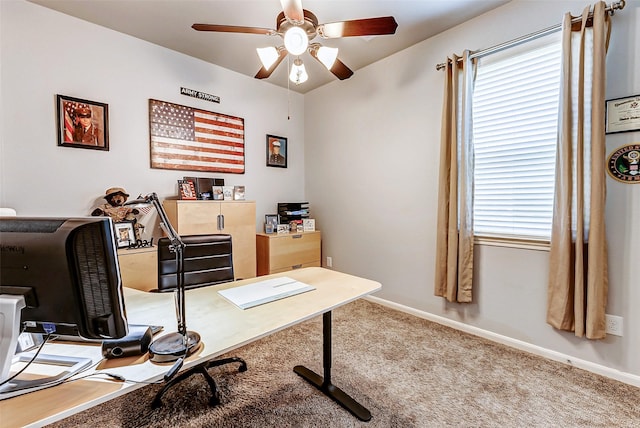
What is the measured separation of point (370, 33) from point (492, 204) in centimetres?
162

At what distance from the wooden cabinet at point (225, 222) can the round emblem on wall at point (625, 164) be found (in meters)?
2.92

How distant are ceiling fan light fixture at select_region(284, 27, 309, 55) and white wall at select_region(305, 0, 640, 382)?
4.77 feet

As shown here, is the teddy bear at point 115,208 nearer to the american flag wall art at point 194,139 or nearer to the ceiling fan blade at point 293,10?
the american flag wall art at point 194,139

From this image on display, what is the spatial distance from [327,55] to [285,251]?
216cm

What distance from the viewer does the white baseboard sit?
184 cm

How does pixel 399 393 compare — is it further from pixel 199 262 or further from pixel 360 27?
pixel 360 27

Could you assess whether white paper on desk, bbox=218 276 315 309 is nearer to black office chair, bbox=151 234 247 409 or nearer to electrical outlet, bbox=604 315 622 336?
black office chair, bbox=151 234 247 409

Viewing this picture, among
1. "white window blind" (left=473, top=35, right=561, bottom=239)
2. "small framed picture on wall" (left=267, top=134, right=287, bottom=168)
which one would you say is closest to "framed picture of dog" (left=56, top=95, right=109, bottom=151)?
"small framed picture on wall" (left=267, top=134, right=287, bottom=168)

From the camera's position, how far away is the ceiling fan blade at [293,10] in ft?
5.10

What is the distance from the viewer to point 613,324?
1.85m

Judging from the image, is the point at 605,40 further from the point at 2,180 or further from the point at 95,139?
the point at 2,180

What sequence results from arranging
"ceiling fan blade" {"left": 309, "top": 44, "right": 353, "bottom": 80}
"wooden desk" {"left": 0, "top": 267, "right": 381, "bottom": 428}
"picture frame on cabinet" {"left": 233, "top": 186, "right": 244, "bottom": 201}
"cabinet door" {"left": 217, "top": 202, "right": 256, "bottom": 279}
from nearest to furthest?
"wooden desk" {"left": 0, "top": 267, "right": 381, "bottom": 428} < "ceiling fan blade" {"left": 309, "top": 44, "right": 353, "bottom": 80} < "cabinet door" {"left": 217, "top": 202, "right": 256, "bottom": 279} < "picture frame on cabinet" {"left": 233, "top": 186, "right": 244, "bottom": 201}

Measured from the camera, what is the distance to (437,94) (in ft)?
8.72

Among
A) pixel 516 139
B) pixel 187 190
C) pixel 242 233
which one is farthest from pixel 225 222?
pixel 516 139
